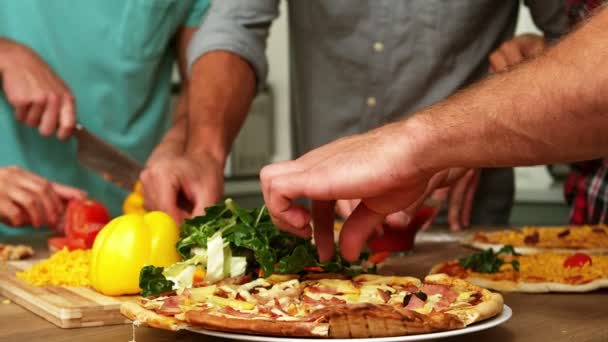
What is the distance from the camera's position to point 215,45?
2.40 meters

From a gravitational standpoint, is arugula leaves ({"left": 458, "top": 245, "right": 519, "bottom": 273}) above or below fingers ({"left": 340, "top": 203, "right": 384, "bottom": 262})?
below

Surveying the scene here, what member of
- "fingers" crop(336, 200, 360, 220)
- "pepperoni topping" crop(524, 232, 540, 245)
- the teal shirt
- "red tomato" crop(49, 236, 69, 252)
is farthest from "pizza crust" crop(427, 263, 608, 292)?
the teal shirt

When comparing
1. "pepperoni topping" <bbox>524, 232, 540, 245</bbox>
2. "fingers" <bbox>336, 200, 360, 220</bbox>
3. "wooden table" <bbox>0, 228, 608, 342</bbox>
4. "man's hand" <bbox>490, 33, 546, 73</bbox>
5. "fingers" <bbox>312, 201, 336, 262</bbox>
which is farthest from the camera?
"man's hand" <bbox>490, 33, 546, 73</bbox>

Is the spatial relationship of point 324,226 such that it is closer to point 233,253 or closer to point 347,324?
point 233,253

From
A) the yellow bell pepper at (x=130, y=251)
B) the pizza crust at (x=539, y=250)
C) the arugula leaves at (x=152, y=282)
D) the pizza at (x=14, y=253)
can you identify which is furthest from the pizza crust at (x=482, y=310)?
the pizza at (x=14, y=253)

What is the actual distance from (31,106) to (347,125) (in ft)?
3.14

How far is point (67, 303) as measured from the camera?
1.33 metres

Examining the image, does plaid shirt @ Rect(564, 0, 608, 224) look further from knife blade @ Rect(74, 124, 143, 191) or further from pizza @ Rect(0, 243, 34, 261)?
pizza @ Rect(0, 243, 34, 261)

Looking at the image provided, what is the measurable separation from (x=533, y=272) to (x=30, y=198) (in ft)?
4.08

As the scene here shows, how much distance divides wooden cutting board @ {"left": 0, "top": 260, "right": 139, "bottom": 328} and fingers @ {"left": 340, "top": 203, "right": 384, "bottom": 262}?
35cm

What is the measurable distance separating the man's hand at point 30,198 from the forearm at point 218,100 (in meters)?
0.35

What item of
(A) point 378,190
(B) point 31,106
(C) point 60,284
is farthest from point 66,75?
(A) point 378,190

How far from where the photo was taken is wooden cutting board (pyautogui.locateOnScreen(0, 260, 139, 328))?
4.21 ft

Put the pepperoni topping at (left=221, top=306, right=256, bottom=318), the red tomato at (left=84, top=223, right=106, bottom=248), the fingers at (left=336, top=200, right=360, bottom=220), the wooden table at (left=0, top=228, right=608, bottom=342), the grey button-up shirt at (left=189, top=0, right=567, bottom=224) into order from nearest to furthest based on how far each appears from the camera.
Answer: the pepperoni topping at (left=221, top=306, right=256, bottom=318) < the wooden table at (left=0, top=228, right=608, bottom=342) < the fingers at (left=336, top=200, right=360, bottom=220) < the red tomato at (left=84, top=223, right=106, bottom=248) < the grey button-up shirt at (left=189, top=0, right=567, bottom=224)
